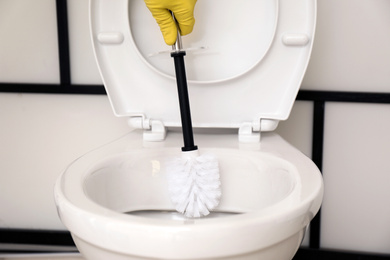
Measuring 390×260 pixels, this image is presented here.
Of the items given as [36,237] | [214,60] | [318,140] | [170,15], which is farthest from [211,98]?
[36,237]

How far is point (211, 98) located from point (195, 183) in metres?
0.22

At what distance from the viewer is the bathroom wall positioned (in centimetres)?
106

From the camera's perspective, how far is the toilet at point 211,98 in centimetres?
80

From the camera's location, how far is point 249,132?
0.90 meters

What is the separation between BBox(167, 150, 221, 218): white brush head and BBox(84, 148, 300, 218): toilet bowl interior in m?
0.05

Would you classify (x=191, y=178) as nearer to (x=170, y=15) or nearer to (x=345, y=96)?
(x=170, y=15)

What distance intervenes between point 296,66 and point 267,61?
0.18ft

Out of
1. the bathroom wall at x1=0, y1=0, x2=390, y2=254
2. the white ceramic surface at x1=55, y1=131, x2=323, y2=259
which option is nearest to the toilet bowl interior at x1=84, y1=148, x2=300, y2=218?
the white ceramic surface at x1=55, y1=131, x2=323, y2=259

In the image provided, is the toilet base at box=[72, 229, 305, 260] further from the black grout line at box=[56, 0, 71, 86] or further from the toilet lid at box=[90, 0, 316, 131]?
the black grout line at box=[56, 0, 71, 86]

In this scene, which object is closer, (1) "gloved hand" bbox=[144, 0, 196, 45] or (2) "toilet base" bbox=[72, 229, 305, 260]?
(2) "toilet base" bbox=[72, 229, 305, 260]

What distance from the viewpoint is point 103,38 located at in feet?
2.98

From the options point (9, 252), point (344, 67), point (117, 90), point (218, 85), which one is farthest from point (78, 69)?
point (344, 67)

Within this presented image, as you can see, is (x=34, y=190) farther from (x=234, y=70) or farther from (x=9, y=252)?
(x=234, y=70)

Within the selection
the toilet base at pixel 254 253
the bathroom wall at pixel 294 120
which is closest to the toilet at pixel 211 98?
the toilet base at pixel 254 253
